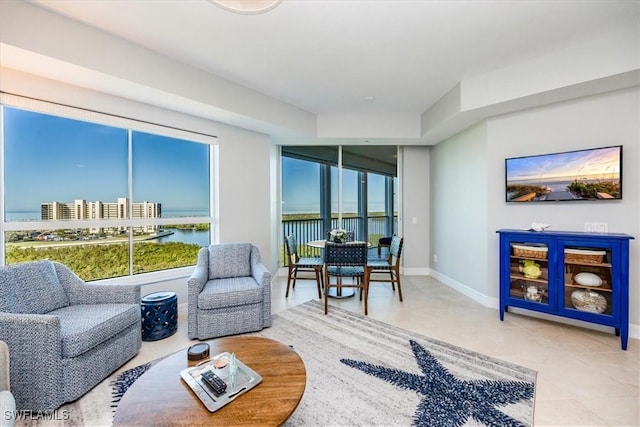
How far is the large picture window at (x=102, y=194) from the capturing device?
2.49 metres

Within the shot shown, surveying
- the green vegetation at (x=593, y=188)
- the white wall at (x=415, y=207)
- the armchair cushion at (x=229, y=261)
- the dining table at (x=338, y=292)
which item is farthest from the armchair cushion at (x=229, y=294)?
the green vegetation at (x=593, y=188)

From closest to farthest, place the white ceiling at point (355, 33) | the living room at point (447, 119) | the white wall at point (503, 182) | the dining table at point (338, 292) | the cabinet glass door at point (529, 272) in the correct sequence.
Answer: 1. the white ceiling at point (355, 33)
2. the living room at point (447, 119)
3. the white wall at point (503, 182)
4. the cabinet glass door at point (529, 272)
5. the dining table at point (338, 292)

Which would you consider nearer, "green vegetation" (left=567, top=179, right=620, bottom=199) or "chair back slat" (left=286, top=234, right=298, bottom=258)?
"green vegetation" (left=567, top=179, right=620, bottom=199)

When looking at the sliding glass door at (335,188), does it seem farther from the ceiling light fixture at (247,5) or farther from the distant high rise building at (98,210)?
the ceiling light fixture at (247,5)

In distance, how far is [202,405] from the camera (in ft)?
4.24

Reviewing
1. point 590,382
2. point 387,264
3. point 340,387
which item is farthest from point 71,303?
point 590,382

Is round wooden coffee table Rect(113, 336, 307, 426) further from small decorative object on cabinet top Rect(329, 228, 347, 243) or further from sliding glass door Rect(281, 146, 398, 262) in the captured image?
sliding glass door Rect(281, 146, 398, 262)

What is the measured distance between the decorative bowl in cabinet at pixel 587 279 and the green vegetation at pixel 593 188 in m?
0.78

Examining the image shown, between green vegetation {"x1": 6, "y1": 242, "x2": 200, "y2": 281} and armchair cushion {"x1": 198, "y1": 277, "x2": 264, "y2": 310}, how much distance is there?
81 cm

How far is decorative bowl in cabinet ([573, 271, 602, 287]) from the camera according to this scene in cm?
270

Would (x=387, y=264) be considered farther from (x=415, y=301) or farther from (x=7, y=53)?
(x=7, y=53)

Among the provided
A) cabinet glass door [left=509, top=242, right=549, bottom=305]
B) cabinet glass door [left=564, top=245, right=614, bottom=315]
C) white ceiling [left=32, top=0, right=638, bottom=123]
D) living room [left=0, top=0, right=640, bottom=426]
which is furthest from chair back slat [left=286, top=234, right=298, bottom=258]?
cabinet glass door [left=564, top=245, right=614, bottom=315]

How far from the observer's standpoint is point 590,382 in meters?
2.08

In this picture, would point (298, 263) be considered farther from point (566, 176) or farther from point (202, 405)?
point (566, 176)
